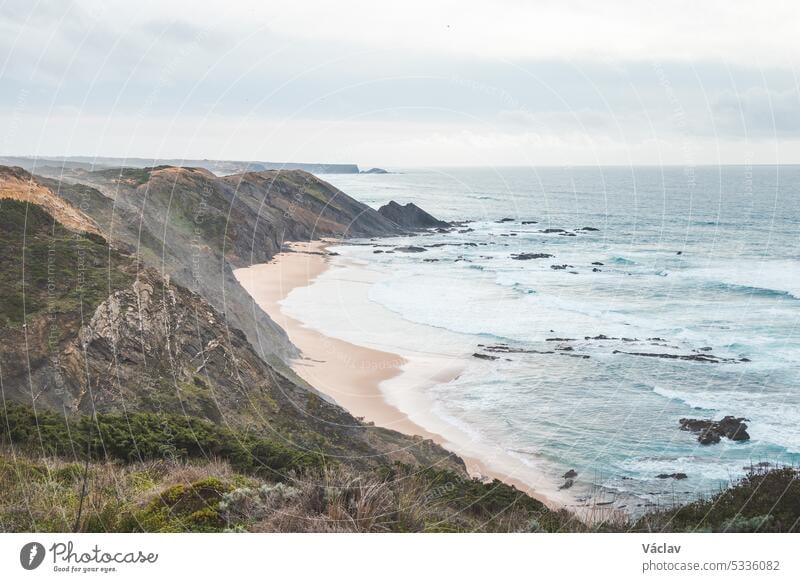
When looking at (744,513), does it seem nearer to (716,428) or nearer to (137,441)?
(137,441)

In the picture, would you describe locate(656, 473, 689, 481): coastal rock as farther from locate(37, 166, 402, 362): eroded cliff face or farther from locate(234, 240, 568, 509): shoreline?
locate(37, 166, 402, 362): eroded cliff face

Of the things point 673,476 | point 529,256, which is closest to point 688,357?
point 673,476

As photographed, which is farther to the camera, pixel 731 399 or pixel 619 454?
pixel 731 399

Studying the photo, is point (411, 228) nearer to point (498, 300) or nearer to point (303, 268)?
point (303, 268)

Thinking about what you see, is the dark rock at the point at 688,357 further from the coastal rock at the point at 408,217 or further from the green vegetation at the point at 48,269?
the coastal rock at the point at 408,217

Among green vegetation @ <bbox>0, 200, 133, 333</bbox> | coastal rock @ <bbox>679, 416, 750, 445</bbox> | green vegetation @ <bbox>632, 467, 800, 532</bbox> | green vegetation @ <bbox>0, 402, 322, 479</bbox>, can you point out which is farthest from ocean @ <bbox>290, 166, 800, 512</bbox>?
green vegetation @ <bbox>0, 200, 133, 333</bbox>
